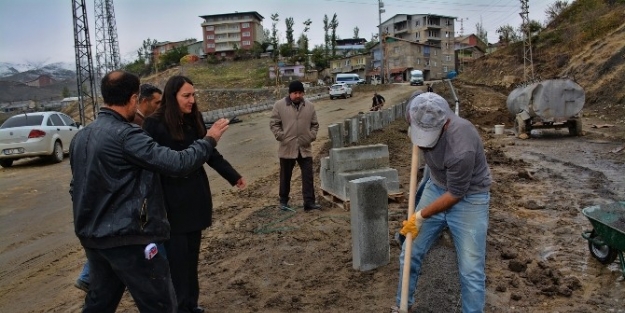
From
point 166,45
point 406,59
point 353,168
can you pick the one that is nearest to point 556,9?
point 406,59

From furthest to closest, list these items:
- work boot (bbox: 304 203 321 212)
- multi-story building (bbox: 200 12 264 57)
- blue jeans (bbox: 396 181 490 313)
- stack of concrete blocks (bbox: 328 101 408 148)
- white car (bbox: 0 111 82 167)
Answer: multi-story building (bbox: 200 12 264 57)
white car (bbox: 0 111 82 167)
stack of concrete blocks (bbox: 328 101 408 148)
work boot (bbox: 304 203 321 212)
blue jeans (bbox: 396 181 490 313)

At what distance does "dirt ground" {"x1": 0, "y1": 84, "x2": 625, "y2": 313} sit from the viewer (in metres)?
4.39

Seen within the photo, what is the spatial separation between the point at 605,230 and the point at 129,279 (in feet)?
13.9

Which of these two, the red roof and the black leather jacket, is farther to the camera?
the red roof

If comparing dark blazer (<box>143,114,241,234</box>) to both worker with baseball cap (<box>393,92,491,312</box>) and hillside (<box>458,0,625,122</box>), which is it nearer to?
worker with baseball cap (<box>393,92,491,312</box>)

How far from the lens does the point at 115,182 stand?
107 inches

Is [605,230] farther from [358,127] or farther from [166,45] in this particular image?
[166,45]

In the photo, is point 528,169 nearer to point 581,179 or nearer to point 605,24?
point 581,179

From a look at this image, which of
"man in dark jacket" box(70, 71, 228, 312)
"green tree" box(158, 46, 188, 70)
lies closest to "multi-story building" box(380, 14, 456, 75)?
"green tree" box(158, 46, 188, 70)

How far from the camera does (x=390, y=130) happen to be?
52.2 feet

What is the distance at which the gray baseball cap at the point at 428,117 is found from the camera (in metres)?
3.20

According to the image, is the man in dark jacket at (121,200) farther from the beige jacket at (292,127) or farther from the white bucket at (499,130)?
the white bucket at (499,130)

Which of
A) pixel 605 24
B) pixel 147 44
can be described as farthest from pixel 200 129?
pixel 147 44

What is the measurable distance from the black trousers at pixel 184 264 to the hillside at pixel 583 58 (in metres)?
19.0
